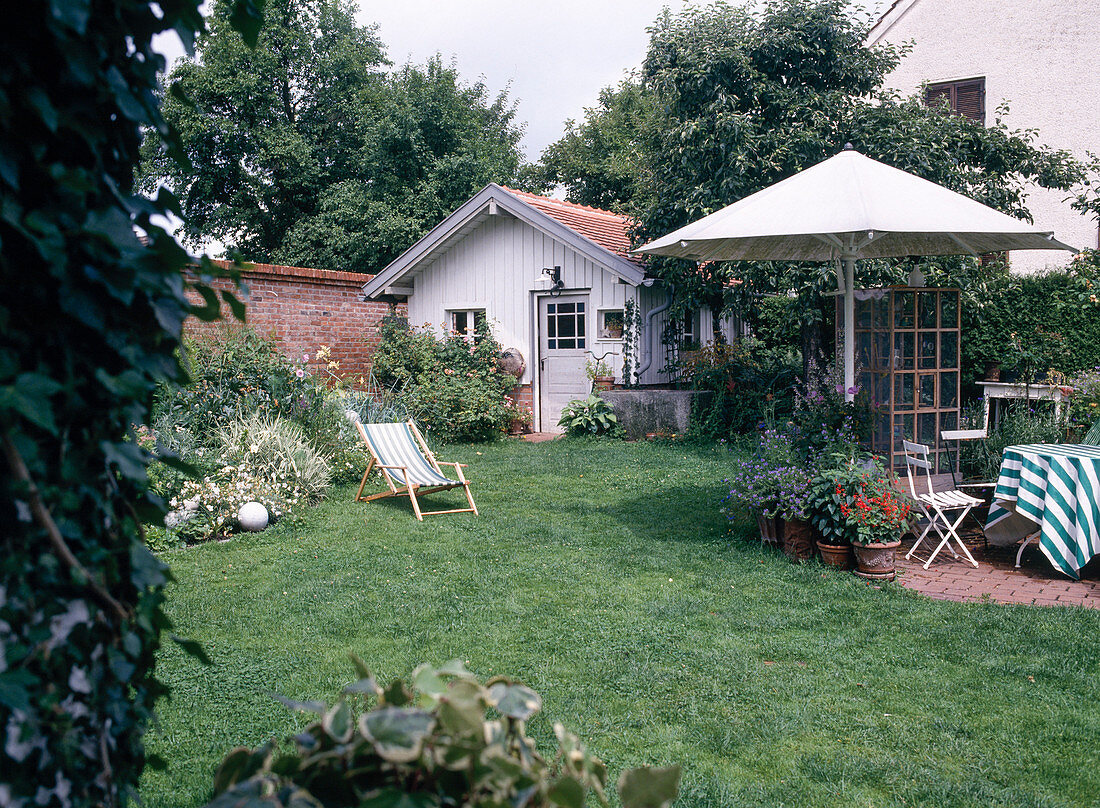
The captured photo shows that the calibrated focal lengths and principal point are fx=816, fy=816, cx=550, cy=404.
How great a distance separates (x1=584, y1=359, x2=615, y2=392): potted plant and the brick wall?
12.3 feet

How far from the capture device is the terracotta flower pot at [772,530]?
596 centimetres

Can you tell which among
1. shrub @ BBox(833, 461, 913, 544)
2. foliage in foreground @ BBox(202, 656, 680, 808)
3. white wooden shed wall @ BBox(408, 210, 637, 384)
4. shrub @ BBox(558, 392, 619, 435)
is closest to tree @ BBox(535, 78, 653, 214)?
white wooden shed wall @ BBox(408, 210, 637, 384)

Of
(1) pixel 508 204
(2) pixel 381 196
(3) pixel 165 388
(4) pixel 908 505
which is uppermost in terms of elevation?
(2) pixel 381 196

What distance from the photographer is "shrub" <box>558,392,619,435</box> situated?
40.0ft

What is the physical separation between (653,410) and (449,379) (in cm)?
315

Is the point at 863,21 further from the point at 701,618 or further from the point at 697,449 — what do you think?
the point at 701,618

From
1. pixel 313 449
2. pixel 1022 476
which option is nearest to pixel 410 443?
pixel 313 449

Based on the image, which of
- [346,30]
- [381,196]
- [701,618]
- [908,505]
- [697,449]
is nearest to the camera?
[701,618]

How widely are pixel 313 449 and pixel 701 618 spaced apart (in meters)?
4.96

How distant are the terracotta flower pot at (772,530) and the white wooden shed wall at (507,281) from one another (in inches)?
279

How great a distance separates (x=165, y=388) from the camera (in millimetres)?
8047

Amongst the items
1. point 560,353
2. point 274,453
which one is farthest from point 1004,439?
point 274,453

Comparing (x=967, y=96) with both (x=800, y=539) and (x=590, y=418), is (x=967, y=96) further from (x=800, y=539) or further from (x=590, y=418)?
(x=800, y=539)

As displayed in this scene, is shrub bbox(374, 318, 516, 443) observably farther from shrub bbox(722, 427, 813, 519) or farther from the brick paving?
the brick paving
